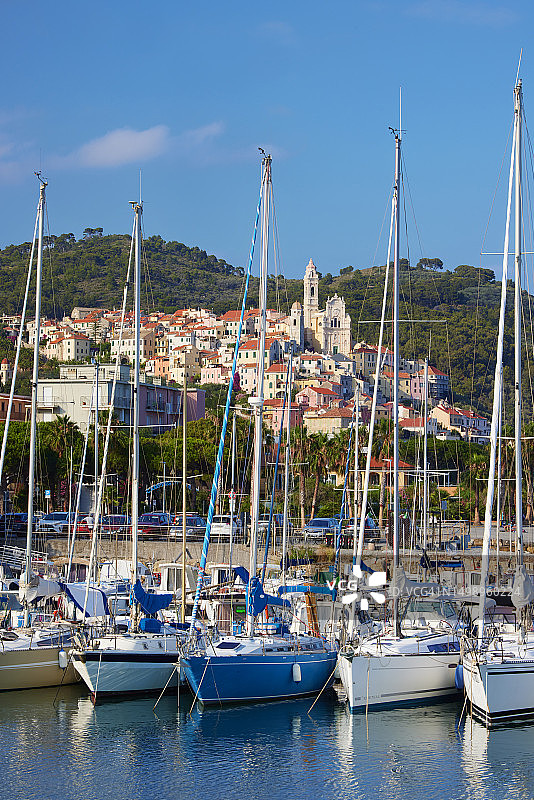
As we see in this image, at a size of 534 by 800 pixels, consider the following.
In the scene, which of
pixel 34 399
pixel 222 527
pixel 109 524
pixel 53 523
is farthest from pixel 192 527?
pixel 34 399

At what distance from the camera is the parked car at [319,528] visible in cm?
5419

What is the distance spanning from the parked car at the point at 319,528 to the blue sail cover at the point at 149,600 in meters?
23.8

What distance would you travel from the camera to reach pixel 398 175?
101 ft

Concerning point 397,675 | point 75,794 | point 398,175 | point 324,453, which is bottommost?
point 75,794

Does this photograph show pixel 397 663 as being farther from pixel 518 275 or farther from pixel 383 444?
pixel 383 444

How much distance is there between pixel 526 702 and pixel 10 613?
15182mm

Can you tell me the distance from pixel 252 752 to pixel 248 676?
2.66 meters

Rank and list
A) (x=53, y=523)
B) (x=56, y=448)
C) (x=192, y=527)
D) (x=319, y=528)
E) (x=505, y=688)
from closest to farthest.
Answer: (x=505, y=688) < (x=53, y=523) < (x=192, y=527) < (x=319, y=528) < (x=56, y=448)

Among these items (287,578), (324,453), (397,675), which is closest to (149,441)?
(324,453)

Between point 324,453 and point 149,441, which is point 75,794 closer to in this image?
point 324,453

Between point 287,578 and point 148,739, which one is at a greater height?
point 287,578

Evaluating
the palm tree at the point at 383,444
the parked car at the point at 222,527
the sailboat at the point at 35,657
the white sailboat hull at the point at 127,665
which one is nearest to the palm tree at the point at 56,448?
the parked car at the point at 222,527

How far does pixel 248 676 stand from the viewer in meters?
26.0

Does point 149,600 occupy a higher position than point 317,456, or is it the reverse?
point 317,456
